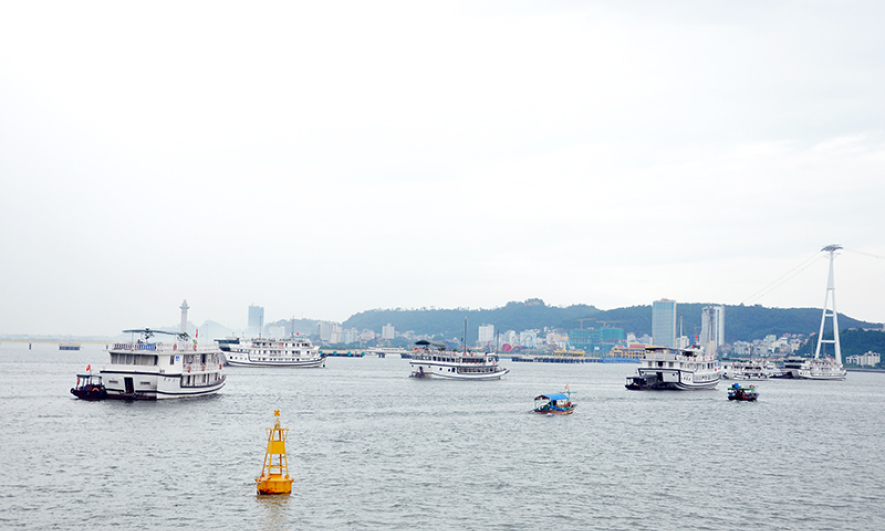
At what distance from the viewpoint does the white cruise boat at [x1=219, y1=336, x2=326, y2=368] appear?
160 meters

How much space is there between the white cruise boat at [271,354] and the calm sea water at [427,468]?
84.9 meters

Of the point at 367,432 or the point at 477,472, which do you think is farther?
the point at 367,432

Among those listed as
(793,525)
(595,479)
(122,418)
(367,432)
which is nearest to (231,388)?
(122,418)

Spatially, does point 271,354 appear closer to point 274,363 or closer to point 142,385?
point 274,363

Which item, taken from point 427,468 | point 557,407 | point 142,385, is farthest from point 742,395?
point 142,385

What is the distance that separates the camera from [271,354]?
162 m

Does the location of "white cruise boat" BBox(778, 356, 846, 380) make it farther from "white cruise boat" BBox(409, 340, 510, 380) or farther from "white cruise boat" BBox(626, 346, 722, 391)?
"white cruise boat" BBox(409, 340, 510, 380)

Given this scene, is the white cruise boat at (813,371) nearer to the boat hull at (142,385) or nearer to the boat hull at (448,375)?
the boat hull at (448,375)

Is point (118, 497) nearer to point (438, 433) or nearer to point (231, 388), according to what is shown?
point (438, 433)

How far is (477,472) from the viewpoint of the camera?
3997 cm

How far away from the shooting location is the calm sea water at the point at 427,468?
30.1 metres

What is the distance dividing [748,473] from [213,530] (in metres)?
32.2

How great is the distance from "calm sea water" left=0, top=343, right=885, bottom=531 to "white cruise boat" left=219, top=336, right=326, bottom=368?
279ft

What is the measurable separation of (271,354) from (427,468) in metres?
128
